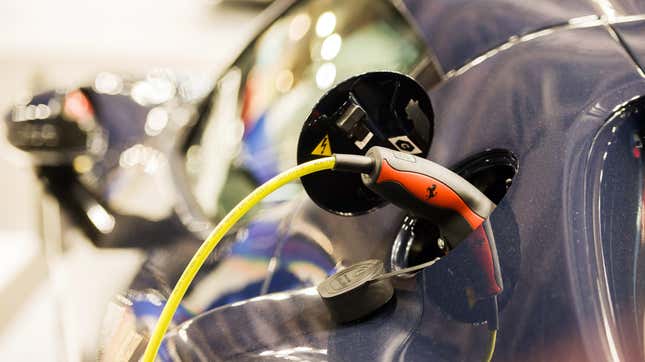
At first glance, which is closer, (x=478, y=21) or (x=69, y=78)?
(x=478, y=21)

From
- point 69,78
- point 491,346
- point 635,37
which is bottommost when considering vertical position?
point 491,346

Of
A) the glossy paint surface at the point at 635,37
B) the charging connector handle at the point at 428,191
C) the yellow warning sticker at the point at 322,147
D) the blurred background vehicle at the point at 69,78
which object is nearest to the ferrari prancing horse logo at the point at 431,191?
the charging connector handle at the point at 428,191

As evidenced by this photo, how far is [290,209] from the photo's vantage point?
3.48 ft

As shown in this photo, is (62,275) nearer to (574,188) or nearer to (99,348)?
(99,348)

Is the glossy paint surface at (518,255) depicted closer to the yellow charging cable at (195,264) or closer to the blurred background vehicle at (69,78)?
the yellow charging cable at (195,264)

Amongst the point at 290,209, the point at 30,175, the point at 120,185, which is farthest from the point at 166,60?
the point at 290,209

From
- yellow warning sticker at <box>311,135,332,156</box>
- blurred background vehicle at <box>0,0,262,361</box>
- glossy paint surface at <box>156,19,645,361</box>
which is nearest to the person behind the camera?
glossy paint surface at <box>156,19,645,361</box>

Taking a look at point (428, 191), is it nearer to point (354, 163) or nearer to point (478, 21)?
point (354, 163)

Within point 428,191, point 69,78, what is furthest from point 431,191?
point 69,78

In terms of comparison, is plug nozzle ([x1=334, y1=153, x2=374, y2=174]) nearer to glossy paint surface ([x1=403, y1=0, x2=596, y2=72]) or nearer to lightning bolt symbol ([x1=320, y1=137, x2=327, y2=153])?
lightning bolt symbol ([x1=320, y1=137, x2=327, y2=153])

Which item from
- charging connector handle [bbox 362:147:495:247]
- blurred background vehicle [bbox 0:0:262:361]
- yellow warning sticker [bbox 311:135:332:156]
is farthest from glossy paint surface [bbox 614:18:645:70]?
blurred background vehicle [bbox 0:0:262:361]

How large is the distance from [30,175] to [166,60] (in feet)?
3.77

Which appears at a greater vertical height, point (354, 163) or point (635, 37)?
point (635, 37)

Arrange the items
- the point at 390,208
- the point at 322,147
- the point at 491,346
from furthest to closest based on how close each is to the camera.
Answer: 1. the point at 390,208
2. the point at 322,147
3. the point at 491,346
